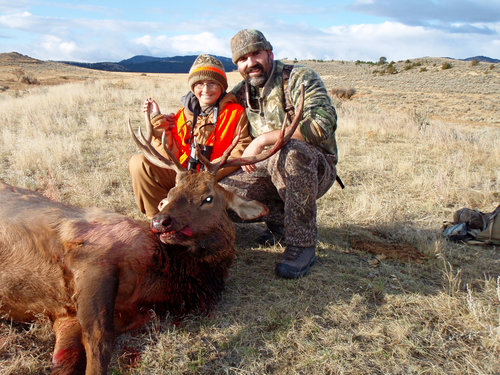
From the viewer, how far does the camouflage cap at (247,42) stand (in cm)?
417

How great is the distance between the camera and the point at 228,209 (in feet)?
12.0

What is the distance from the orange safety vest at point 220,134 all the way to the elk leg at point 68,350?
2119mm

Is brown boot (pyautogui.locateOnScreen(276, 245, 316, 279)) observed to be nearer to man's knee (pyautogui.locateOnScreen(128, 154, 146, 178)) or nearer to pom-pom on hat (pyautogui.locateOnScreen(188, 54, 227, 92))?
man's knee (pyautogui.locateOnScreen(128, 154, 146, 178))

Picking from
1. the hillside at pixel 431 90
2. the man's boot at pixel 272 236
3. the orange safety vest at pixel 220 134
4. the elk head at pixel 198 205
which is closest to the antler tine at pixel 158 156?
the elk head at pixel 198 205

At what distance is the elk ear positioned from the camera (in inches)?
143

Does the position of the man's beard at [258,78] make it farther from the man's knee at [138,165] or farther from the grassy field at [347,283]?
the grassy field at [347,283]

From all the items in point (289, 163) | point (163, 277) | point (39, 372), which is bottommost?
point (39, 372)

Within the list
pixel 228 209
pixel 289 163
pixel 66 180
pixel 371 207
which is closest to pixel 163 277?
pixel 228 209

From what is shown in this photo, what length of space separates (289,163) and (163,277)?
5.07 ft

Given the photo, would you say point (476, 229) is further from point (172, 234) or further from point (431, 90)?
point (431, 90)

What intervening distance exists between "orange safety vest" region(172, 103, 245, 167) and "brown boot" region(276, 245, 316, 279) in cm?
137

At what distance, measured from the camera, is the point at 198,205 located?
3.20 metres

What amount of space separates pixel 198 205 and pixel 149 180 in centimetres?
138

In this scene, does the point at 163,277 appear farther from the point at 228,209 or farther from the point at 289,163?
the point at 289,163
